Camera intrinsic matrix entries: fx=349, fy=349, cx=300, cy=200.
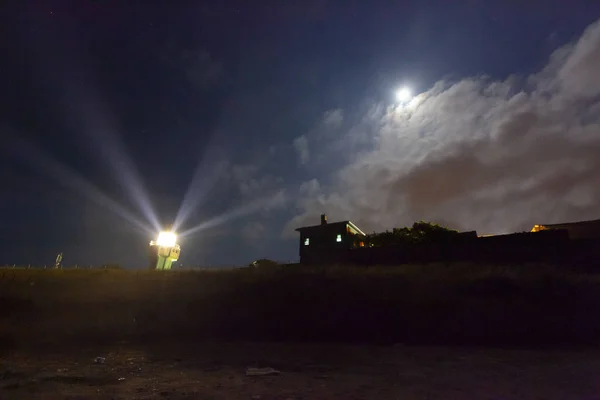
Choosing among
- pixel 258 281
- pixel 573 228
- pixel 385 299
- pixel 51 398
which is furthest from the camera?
pixel 573 228

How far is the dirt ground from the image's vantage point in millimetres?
5133

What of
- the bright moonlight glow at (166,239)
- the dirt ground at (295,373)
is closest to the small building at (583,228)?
the dirt ground at (295,373)

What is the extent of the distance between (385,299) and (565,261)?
11.8m

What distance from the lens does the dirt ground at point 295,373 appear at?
5133 mm

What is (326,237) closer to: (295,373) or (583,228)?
(583,228)

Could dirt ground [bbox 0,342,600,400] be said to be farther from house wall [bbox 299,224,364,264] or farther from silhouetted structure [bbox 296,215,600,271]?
house wall [bbox 299,224,364,264]

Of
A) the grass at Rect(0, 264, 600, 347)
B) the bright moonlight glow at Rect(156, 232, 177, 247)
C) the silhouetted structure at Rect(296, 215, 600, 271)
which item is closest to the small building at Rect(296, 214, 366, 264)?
the silhouetted structure at Rect(296, 215, 600, 271)

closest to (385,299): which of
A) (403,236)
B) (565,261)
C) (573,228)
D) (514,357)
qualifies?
(514,357)

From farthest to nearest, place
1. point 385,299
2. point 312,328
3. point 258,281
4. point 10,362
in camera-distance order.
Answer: point 258,281
point 385,299
point 312,328
point 10,362

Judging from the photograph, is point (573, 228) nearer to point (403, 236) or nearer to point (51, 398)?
point (403, 236)

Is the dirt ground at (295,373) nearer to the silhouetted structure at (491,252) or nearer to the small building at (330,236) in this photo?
the silhouetted structure at (491,252)

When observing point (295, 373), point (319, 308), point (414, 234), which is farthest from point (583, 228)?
point (295, 373)

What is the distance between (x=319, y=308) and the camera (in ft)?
42.2

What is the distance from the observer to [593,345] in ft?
34.2
